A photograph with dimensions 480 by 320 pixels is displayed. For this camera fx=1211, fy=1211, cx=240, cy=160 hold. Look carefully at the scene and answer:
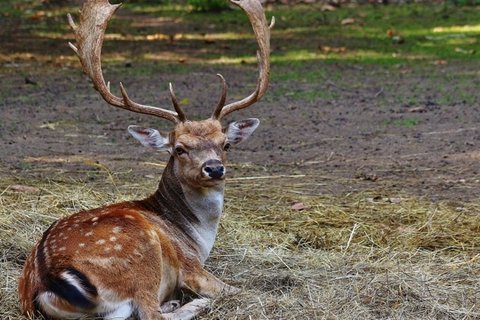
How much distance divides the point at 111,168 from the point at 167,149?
2.44m

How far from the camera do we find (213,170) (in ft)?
20.3

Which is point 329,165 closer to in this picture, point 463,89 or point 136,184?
point 136,184

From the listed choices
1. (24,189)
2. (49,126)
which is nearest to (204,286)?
(24,189)

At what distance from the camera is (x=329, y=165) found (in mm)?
9219

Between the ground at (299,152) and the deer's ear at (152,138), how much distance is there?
0.76 m

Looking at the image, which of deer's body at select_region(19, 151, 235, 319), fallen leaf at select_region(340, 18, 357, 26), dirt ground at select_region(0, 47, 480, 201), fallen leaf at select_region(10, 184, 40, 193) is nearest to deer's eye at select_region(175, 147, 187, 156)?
deer's body at select_region(19, 151, 235, 319)

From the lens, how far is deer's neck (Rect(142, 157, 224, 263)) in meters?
6.43

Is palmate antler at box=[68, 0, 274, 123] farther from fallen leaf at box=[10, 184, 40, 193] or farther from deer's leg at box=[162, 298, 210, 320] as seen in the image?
fallen leaf at box=[10, 184, 40, 193]

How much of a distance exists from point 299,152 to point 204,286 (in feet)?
12.1

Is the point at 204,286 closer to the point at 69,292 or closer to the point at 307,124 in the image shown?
the point at 69,292

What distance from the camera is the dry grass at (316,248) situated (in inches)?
235

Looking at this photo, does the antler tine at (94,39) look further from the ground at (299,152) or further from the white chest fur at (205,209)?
the ground at (299,152)

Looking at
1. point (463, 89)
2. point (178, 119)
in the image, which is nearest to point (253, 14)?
point (178, 119)

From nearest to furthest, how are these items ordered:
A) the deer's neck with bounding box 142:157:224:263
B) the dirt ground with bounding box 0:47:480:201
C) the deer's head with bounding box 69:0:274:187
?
the deer's head with bounding box 69:0:274:187 < the deer's neck with bounding box 142:157:224:263 < the dirt ground with bounding box 0:47:480:201
